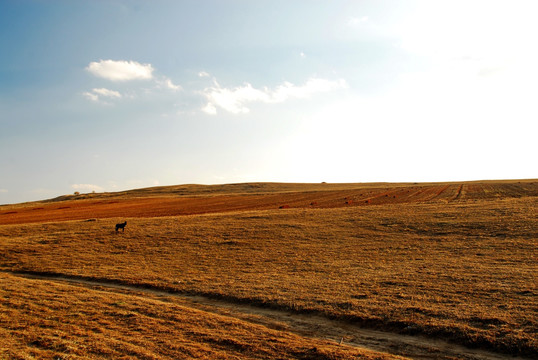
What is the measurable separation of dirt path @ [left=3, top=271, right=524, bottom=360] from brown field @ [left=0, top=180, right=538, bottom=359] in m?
0.05

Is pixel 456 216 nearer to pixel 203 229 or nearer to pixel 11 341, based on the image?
pixel 203 229

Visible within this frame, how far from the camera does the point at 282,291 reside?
1366 centimetres

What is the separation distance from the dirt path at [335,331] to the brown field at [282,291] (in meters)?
0.05

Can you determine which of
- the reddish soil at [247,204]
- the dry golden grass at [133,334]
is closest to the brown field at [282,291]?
the dry golden grass at [133,334]

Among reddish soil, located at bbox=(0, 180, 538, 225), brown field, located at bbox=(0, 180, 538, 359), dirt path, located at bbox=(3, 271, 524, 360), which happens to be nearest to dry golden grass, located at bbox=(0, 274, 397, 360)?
brown field, located at bbox=(0, 180, 538, 359)

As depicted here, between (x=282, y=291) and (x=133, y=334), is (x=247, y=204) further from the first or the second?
(x=133, y=334)

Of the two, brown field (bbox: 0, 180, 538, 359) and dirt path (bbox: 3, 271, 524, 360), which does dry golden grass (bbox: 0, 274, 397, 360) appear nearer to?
brown field (bbox: 0, 180, 538, 359)

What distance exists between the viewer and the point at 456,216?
2730 centimetres

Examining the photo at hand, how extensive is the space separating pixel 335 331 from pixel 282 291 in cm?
370

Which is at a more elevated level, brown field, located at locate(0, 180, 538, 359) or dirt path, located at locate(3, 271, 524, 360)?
brown field, located at locate(0, 180, 538, 359)

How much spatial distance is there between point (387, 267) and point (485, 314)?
624cm

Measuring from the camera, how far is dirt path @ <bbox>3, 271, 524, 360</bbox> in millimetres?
8680

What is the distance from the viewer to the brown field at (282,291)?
897cm

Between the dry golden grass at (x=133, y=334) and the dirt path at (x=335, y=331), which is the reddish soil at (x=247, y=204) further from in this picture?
the dry golden grass at (x=133, y=334)
